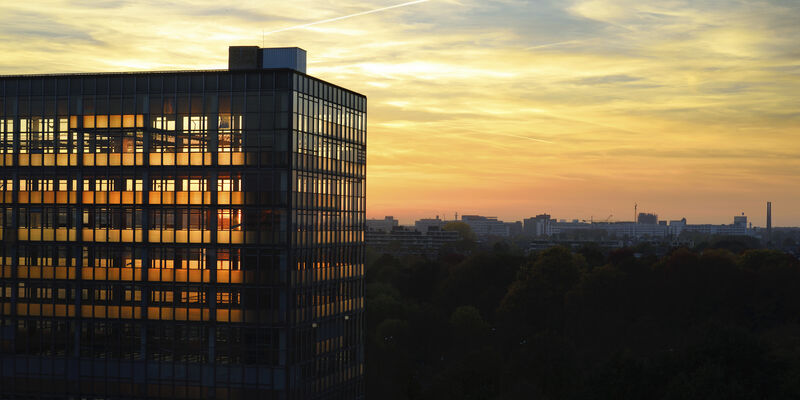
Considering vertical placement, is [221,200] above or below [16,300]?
above

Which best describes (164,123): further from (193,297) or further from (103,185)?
(193,297)

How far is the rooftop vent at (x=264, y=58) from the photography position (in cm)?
9250

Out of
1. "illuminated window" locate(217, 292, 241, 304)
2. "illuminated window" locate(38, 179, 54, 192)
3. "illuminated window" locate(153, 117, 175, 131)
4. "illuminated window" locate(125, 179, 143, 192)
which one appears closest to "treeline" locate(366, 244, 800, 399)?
"illuminated window" locate(217, 292, 241, 304)

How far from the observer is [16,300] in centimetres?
9312

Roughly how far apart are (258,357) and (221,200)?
15307mm

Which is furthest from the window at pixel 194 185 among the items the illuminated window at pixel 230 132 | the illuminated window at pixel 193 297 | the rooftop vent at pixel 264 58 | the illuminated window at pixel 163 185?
the rooftop vent at pixel 264 58

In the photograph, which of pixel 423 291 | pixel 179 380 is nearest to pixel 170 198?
pixel 179 380

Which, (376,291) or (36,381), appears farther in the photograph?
(376,291)

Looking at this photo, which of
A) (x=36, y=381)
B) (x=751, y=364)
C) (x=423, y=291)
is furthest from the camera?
(x=423, y=291)

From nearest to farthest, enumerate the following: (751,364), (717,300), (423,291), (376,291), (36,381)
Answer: (751,364) < (36,381) < (717,300) < (376,291) < (423,291)

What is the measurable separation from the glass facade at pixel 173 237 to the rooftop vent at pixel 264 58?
4.52 metres

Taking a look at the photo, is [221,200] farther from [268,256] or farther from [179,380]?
[179,380]

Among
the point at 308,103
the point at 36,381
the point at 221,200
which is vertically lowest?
the point at 36,381

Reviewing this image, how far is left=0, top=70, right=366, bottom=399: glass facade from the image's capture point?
282ft
